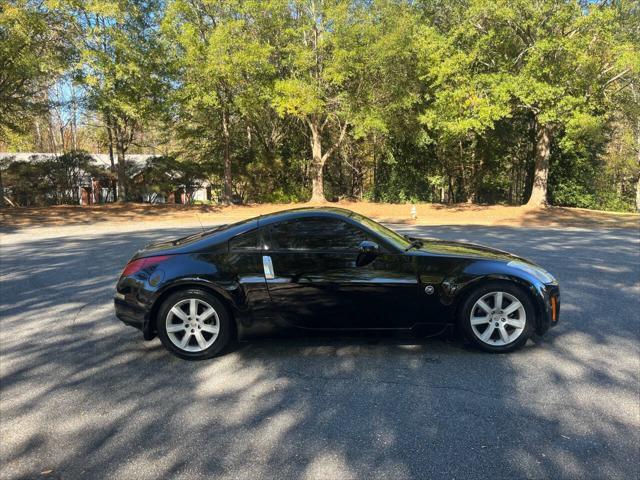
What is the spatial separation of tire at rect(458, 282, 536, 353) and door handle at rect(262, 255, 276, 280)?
5.82 feet

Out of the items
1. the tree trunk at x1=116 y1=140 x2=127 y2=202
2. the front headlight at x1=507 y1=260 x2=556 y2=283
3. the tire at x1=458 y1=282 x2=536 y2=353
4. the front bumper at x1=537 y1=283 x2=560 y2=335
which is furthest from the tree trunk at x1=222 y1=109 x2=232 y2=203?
the front bumper at x1=537 y1=283 x2=560 y2=335

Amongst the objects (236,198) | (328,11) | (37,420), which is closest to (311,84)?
(328,11)

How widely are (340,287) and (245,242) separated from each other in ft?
A: 3.30

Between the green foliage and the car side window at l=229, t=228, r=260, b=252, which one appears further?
the green foliage

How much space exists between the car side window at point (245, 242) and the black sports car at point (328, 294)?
13mm

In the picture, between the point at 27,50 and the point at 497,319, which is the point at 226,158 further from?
the point at 497,319

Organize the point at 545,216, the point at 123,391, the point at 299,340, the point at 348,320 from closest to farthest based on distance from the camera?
the point at 123,391, the point at 348,320, the point at 299,340, the point at 545,216

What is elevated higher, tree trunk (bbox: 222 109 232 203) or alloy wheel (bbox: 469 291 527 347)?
tree trunk (bbox: 222 109 232 203)

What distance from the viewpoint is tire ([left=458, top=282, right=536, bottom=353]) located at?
4.34 metres

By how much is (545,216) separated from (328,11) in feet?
41.6

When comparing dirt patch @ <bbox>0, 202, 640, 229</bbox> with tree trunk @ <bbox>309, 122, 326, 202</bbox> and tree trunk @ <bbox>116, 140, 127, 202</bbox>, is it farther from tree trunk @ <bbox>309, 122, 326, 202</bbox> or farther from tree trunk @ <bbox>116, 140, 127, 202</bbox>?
tree trunk @ <bbox>309, 122, 326, 202</bbox>

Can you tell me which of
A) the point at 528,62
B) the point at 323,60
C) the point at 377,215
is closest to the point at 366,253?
the point at 528,62

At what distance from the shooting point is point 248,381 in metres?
3.91

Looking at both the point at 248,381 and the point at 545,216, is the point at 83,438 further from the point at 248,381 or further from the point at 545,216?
the point at 545,216
